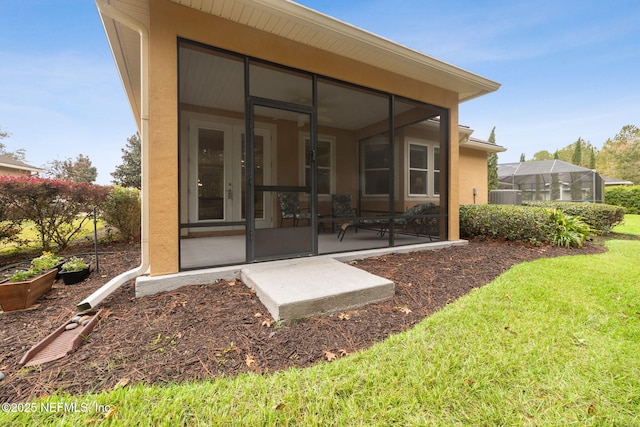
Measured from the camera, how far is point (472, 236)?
6.30 metres

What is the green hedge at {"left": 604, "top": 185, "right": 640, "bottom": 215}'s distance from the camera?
1441cm

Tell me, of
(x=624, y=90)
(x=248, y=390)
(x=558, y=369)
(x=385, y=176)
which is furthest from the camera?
(x=624, y=90)

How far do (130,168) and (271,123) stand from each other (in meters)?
25.0

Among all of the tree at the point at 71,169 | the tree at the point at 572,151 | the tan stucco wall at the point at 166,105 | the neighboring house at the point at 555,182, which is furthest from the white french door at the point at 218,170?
the tree at the point at 572,151

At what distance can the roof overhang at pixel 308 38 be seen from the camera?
2.96m

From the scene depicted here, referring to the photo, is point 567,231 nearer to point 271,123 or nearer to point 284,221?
point 284,221

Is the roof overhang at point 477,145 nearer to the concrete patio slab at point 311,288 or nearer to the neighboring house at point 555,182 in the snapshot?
the concrete patio slab at point 311,288

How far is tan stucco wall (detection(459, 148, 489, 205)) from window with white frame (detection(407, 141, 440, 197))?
1.69 m

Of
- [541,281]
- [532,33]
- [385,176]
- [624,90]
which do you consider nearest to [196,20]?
[541,281]

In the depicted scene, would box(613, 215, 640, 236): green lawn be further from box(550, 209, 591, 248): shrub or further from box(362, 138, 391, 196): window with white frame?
box(362, 138, 391, 196): window with white frame

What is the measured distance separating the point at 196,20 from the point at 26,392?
3.64 metres

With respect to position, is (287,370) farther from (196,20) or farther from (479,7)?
(479,7)

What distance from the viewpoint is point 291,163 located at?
21.2ft

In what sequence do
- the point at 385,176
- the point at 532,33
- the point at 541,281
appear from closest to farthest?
1. the point at 541,281
2. the point at 385,176
3. the point at 532,33
